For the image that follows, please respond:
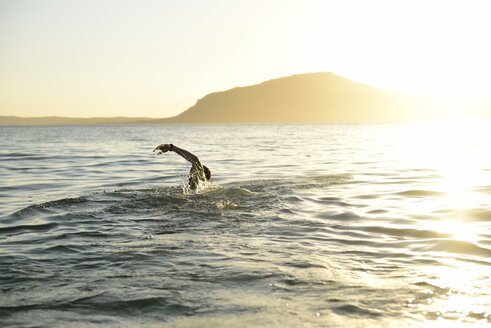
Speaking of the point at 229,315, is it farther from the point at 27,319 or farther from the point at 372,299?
the point at 27,319

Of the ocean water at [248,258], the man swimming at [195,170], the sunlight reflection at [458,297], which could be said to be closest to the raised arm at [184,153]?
the man swimming at [195,170]

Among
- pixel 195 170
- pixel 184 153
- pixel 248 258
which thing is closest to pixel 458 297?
pixel 248 258

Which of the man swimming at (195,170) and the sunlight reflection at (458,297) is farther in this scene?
the man swimming at (195,170)

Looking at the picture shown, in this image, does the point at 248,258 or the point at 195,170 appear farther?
the point at 195,170

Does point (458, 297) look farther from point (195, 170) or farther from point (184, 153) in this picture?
point (195, 170)

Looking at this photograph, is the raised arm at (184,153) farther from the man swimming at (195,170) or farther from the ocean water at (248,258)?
the ocean water at (248,258)

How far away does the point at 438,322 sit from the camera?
4.77m

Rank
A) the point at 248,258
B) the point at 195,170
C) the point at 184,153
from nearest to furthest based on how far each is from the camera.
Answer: the point at 248,258, the point at 184,153, the point at 195,170

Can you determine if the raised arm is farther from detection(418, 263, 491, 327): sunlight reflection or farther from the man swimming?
detection(418, 263, 491, 327): sunlight reflection

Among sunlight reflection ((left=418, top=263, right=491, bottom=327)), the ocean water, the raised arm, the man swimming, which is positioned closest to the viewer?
sunlight reflection ((left=418, top=263, right=491, bottom=327))

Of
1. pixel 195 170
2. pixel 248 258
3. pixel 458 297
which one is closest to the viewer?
pixel 458 297

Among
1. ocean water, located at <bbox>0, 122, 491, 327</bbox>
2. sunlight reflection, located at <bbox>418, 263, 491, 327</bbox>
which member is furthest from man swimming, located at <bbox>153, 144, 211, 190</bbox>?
sunlight reflection, located at <bbox>418, 263, 491, 327</bbox>

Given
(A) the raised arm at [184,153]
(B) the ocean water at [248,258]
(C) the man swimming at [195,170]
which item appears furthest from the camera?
(C) the man swimming at [195,170]

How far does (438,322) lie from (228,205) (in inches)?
290
